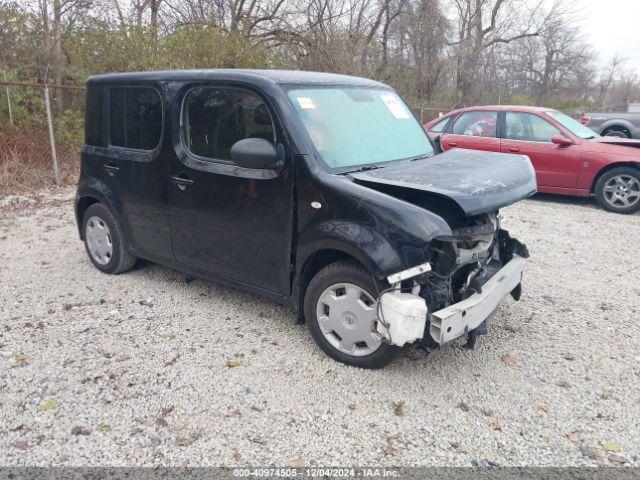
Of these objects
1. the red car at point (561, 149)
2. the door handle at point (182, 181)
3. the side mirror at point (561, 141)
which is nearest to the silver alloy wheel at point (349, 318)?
the door handle at point (182, 181)

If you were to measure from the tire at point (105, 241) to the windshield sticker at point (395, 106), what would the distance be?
9.33 feet

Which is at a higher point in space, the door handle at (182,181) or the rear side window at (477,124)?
the rear side window at (477,124)

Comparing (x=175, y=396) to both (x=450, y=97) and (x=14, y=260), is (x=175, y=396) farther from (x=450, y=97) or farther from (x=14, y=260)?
(x=450, y=97)

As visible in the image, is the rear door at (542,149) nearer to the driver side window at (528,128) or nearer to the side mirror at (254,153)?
the driver side window at (528,128)

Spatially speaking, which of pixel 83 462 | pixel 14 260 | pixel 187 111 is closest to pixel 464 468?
pixel 83 462

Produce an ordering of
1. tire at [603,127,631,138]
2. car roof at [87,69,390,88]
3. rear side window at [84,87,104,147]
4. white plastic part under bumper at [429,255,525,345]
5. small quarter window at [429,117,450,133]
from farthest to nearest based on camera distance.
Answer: tire at [603,127,631,138] < small quarter window at [429,117,450,133] < rear side window at [84,87,104,147] < car roof at [87,69,390,88] < white plastic part under bumper at [429,255,525,345]

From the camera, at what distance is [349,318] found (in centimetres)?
368

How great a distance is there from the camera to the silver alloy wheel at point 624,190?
862cm

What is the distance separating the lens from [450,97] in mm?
24688

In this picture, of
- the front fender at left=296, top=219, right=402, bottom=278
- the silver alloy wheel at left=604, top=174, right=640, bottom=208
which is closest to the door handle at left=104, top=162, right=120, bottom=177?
the front fender at left=296, top=219, right=402, bottom=278

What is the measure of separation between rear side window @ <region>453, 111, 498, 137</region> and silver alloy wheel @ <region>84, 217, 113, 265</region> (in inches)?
265

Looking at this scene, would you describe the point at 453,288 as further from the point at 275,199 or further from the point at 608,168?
the point at 608,168

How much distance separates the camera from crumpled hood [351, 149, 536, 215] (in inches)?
132

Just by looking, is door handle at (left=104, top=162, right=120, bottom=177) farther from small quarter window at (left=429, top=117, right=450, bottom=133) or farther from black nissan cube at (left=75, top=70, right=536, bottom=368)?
small quarter window at (left=429, top=117, right=450, bottom=133)
